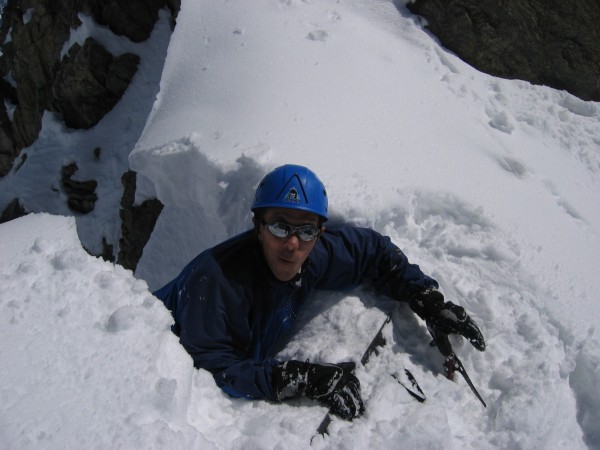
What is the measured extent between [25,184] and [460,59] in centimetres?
862

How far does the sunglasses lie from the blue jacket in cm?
21

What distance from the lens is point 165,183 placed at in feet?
14.3

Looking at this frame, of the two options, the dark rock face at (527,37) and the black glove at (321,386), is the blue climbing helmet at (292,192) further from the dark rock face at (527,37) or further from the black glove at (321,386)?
the dark rock face at (527,37)

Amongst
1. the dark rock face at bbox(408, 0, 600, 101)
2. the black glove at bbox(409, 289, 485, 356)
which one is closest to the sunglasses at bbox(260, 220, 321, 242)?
the black glove at bbox(409, 289, 485, 356)

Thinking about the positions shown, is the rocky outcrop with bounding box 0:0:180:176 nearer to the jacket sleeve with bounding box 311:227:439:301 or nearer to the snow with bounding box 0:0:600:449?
the snow with bounding box 0:0:600:449

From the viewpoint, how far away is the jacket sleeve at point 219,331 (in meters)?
2.07

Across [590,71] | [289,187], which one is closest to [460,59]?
[590,71]

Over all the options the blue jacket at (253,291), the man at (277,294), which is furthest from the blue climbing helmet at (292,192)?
the blue jacket at (253,291)

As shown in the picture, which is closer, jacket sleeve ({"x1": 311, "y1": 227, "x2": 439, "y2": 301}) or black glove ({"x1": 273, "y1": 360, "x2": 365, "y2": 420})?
black glove ({"x1": 273, "y1": 360, "x2": 365, "y2": 420})

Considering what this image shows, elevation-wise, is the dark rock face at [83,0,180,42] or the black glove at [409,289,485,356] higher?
the black glove at [409,289,485,356]

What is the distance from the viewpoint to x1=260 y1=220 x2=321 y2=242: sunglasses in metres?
2.21

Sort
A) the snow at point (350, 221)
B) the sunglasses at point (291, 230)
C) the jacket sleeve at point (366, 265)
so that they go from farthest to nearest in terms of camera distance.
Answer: the jacket sleeve at point (366, 265) → the sunglasses at point (291, 230) → the snow at point (350, 221)

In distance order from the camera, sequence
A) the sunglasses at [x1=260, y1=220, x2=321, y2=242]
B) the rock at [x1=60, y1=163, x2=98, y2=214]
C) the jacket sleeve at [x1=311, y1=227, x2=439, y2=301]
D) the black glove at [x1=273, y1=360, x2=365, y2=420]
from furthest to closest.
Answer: the rock at [x1=60, y1=163, x2=98, y2=214] < the jacket sleeve at [x1=311, y1=227, x2=439, y2=301] < the sunglasses at [x1=260, y1=220, x2=321, y2=242] < the black glove at [x1=273, y1=360, x2=365, y2=420]

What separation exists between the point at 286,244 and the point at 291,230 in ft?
0.24
